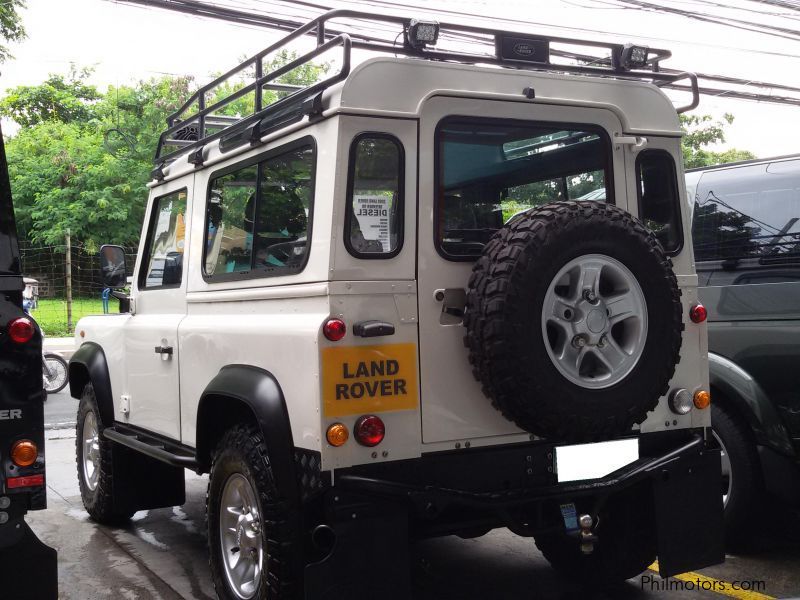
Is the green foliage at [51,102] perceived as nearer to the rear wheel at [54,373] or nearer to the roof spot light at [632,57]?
the rear wheel at [54,373]

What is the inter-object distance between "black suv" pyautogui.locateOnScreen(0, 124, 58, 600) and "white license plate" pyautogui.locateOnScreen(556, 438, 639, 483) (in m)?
2.11

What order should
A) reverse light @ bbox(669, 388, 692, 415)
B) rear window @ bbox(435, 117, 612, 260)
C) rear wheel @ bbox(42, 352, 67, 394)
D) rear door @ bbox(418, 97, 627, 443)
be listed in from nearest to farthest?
rear door @ bbox(418, 97, 627, 443), rear window @ bbox(435, 117, 612, 260), reverse light @ bbox(669, 388, 692, 415), rear wheel @ bbox(42, 352, 67, 394)

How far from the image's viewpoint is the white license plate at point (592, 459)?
3760 mm

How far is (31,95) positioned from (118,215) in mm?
12134

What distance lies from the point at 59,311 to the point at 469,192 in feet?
55.8

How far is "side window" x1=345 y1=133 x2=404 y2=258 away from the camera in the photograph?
352 centimetres

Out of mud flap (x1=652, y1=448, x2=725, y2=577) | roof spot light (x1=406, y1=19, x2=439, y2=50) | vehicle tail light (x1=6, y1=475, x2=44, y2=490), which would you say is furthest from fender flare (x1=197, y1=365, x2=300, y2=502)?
mud flap (x1=652, y1=448, x2=725, y2=577)

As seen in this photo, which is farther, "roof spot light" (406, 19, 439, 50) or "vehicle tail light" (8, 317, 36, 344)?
"roof spot light" (406, 19, 439, 50)

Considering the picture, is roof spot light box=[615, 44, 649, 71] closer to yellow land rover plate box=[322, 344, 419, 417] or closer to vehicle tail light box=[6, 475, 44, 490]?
yellow land rover plate box=[322, 344, 419, 417]

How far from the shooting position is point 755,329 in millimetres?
4988

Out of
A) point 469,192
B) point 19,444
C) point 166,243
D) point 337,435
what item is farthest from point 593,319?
point 166,243

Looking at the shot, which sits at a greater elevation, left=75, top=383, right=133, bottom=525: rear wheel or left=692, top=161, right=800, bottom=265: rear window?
left=692, top=161, right=800, bottom=265: rear window

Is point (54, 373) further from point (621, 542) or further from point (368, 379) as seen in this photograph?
point (368, 379)

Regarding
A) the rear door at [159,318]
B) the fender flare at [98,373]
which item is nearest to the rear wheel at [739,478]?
the rear door at [159,318]
